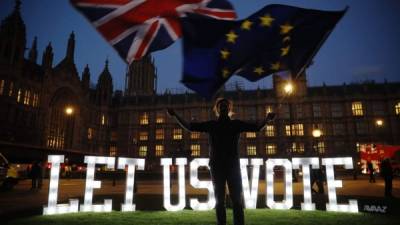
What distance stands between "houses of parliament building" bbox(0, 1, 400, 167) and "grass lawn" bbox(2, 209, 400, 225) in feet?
132

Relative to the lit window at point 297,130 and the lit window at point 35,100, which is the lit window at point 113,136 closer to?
the lit window at point 35,100

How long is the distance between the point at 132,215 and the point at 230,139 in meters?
4.15

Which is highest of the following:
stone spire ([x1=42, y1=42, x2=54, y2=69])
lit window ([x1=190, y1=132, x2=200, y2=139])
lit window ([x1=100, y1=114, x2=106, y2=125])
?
stone spire ([x1=42, y1=42, x2=54, y2=69])

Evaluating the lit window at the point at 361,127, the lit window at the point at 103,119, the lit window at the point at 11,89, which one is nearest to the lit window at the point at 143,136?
the lit window at the point at 103,119

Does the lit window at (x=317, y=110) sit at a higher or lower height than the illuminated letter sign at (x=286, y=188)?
higher

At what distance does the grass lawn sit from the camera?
6453 mm

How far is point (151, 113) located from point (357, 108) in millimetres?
43008

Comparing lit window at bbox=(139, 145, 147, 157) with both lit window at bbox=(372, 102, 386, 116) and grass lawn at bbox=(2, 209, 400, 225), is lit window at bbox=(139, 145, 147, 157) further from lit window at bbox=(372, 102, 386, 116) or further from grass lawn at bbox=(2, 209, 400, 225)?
grass lawn at bbox=(2, 209, 400, 225)

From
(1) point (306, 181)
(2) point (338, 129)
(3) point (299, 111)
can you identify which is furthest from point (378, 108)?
(1) point (306, 181)

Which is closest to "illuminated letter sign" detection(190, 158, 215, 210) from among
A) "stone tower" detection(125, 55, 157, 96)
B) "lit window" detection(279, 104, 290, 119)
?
"lit window" detection(279, 104, 290, 119)

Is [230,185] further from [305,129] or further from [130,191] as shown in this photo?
[305,129]

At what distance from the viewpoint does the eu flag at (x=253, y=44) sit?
23.5 feet

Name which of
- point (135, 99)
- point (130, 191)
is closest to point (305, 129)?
point (135, 99)

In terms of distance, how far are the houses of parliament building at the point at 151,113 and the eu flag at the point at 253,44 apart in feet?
132
